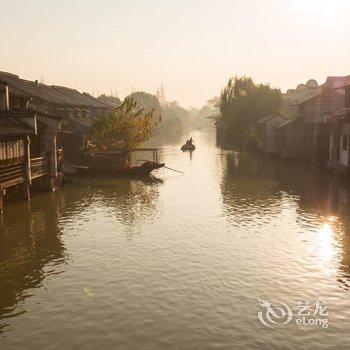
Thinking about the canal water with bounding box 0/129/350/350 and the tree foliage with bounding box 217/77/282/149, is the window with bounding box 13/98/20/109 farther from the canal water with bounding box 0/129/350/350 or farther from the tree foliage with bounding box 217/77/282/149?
the tree foliage with bounding box 217/77/282/149

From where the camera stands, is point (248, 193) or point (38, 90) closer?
point (248, 193)

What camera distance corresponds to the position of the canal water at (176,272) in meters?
12.2

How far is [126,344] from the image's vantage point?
11.6 meters

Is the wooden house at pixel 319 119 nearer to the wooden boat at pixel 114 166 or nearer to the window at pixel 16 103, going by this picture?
the wooden boat at pixel 114 166

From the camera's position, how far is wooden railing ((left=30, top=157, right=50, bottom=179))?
102 ft

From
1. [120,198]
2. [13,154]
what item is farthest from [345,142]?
[13,154]

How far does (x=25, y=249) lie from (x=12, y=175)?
8945 mm

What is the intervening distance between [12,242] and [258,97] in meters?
64.5

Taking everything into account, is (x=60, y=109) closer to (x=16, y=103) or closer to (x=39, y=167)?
(x=16, y=103)

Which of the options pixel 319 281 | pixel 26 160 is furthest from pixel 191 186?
pixel 319 281

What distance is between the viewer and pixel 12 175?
2741 centimetres

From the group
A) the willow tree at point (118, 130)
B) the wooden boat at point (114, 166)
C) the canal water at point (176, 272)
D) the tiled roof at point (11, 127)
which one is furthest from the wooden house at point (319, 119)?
the tiled roof at point (11, 127)

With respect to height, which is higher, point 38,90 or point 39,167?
point 38,90

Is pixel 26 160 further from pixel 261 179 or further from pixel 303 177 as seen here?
pixel 303 177
